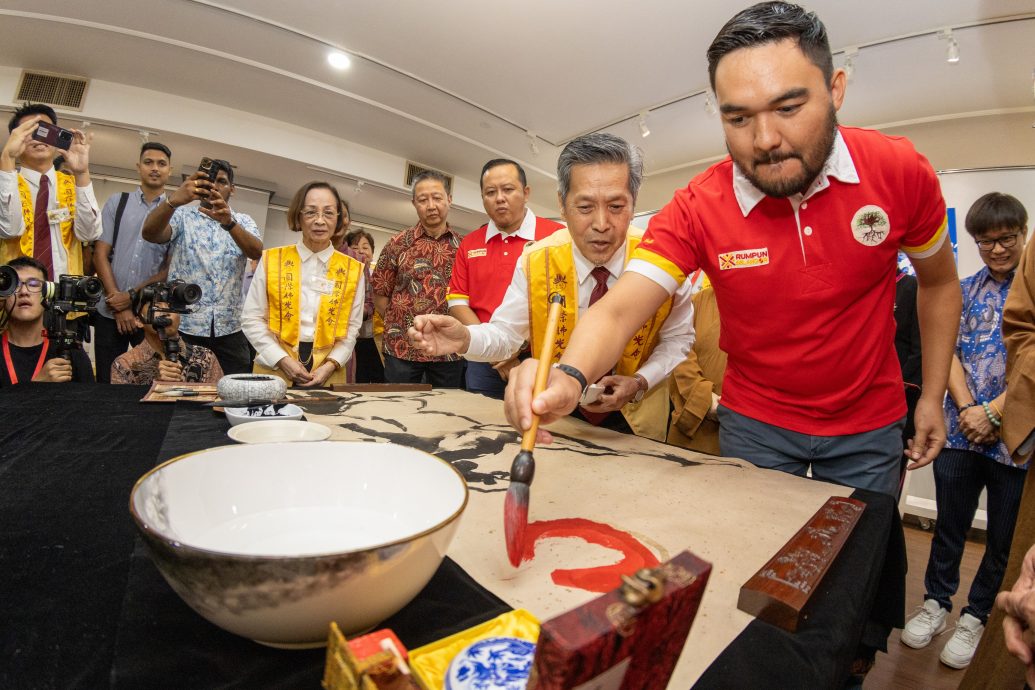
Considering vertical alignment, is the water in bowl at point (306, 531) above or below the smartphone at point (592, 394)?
below

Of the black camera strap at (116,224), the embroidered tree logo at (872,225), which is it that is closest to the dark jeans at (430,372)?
the black camera strap at (116,224)

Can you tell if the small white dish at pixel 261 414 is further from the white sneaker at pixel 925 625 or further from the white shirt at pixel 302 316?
the white sneaker at pixel 925 625

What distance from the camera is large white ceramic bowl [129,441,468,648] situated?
0.31 metres

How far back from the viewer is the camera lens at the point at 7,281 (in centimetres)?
156

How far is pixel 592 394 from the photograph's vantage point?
1.25 m

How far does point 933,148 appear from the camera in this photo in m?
4.40

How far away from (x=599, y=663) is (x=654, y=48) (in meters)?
4.18

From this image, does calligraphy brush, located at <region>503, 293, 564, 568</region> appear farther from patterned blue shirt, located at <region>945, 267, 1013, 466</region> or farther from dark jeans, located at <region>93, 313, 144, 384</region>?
dark jeans, located at <region>93, 313, 144, 384</region>

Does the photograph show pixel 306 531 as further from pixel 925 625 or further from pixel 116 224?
pixel 116 224

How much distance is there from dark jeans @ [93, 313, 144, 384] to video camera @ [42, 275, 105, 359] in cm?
107

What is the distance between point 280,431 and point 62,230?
271 centimetres

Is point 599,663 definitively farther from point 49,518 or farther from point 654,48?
point 654,48

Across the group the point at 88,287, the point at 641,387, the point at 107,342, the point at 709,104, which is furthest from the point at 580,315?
the point at 709,104

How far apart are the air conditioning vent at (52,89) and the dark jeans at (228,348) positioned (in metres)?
3.72
